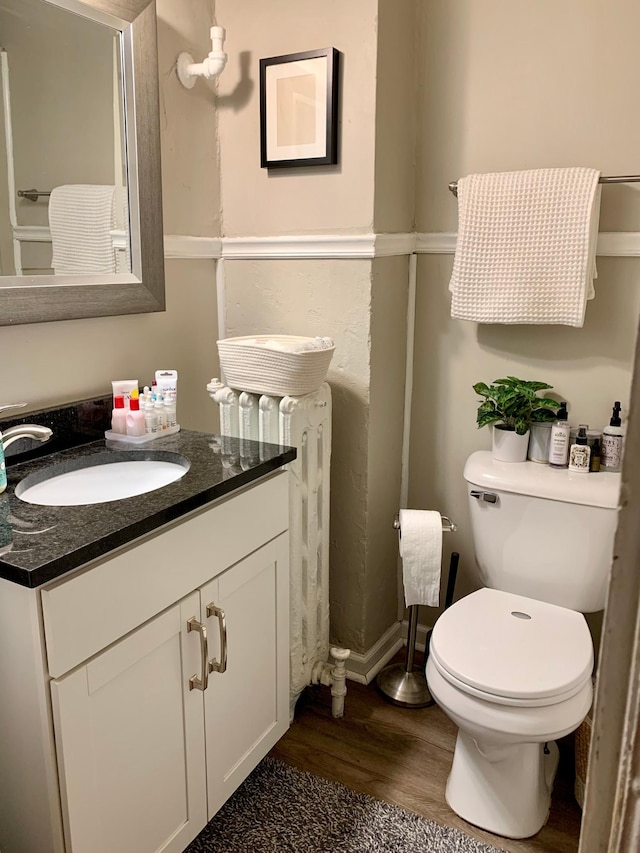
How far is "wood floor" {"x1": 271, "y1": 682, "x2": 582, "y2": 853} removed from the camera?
167 cm

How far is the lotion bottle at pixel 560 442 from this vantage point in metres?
1.86

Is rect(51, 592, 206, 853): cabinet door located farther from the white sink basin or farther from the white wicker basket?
the white wicker basket

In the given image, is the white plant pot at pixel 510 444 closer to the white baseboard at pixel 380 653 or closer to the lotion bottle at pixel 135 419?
the white baseboard at pixel 380 653

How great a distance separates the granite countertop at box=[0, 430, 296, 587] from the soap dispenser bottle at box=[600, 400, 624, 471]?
83 cm

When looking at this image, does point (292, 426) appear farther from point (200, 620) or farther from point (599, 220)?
point (599, 220)

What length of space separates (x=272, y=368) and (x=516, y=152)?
0.90m

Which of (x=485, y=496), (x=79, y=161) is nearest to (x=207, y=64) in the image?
(x=79, y=161)

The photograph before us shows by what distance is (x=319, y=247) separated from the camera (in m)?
1.96

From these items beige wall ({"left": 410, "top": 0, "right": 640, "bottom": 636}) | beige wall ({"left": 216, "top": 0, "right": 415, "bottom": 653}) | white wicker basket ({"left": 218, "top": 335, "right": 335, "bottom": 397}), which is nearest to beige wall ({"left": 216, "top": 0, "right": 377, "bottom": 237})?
beige wall ({"left": 216, "top": 0, "right": 415, "bottom": 653})

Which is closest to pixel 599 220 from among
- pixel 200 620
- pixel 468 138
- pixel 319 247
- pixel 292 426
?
pixel 468 138

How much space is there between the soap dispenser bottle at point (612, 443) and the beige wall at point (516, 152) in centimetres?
6

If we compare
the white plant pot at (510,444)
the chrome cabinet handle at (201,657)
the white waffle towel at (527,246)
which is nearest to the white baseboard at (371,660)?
the white plant pot at (510,444)

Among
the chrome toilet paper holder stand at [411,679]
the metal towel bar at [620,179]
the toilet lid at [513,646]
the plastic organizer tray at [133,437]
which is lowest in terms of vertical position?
the chrome toilet paper holder stand at [411,679]

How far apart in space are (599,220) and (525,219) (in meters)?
0.20
